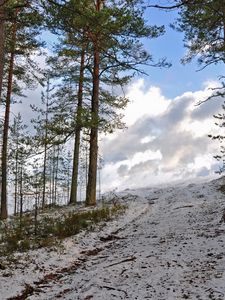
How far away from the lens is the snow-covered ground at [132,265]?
20.4ft

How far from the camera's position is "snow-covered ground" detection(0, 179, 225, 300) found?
20.4 ft

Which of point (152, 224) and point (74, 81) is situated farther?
point (74, 81)

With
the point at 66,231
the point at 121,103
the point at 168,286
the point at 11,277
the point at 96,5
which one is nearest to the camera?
the point at 168,286

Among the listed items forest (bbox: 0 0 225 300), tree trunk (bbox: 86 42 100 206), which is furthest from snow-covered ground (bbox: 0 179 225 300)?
tree trunk (bbox: 86 42 100 206)

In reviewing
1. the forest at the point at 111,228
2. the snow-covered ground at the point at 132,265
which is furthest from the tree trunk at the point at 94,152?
the snow-covered ground at the point at 132,265

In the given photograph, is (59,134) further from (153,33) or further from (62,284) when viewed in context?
(62,284)

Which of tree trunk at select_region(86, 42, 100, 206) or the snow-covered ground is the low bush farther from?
tree trunk at select_region(86, 42, 100, 206)

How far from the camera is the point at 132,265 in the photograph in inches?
299

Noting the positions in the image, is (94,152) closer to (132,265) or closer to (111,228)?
(111,228)

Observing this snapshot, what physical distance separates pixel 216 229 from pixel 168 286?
14.5 ft

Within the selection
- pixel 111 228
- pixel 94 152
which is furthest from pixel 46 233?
pixel 94 152

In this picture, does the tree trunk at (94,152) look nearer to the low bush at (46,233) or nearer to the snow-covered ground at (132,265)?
the low bush at (46,233)

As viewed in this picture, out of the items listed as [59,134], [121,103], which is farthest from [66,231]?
[121,103]

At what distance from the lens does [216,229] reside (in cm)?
1020
